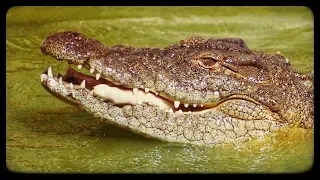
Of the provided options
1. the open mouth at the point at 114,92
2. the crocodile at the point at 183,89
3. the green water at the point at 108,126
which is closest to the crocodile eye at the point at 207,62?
the crocodile at the point at 183,89

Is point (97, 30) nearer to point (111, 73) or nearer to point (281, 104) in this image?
point (111, 73)

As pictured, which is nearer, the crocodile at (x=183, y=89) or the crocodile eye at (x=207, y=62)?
the crocodile at (x=183, y=89)

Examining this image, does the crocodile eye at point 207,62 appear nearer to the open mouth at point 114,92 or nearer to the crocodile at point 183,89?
the crocodile at point 183,89

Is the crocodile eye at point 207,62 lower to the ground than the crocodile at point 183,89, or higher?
higher

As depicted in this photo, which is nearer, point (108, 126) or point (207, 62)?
point (207, 62)

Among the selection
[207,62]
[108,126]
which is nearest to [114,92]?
[108,126]

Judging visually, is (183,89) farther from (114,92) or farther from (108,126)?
(108,126)
